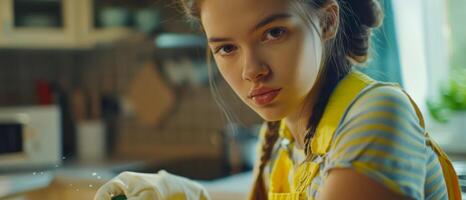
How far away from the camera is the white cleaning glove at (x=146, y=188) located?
466 mm

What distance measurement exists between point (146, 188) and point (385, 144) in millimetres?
205

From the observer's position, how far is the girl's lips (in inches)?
17.3

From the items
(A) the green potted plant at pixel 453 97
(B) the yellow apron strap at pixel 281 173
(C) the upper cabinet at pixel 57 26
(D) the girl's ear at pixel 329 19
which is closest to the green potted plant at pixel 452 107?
(A) the green potted plant at pixel 453 97

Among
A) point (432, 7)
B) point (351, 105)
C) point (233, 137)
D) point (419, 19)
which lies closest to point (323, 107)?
point (351, 105)

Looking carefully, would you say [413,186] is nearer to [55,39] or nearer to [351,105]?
[351,105]

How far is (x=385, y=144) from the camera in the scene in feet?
1.24

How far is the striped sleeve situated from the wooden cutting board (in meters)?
1.84

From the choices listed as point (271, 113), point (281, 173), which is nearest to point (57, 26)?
point (281, 173)

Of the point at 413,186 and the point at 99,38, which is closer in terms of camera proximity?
the point at 413,186

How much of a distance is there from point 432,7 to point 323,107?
1110mm

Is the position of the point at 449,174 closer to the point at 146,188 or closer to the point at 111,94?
the point at 146,188

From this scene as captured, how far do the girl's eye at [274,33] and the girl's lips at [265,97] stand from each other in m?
0.04

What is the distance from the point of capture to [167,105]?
7.34ft

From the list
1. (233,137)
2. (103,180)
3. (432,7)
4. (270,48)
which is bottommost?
(233,137)
